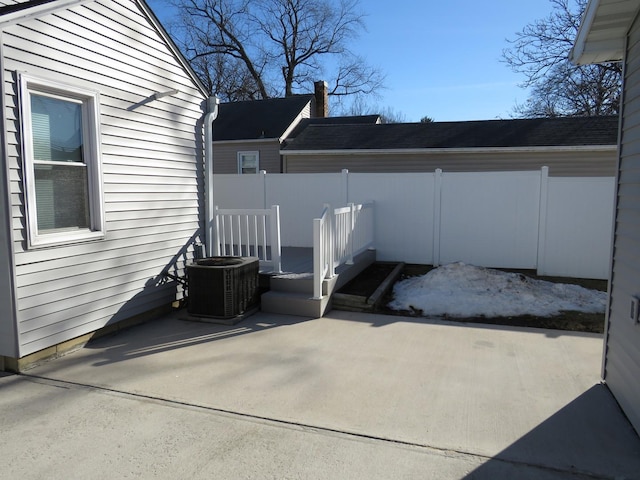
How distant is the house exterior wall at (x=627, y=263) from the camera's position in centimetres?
307

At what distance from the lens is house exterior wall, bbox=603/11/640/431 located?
3066 millimetres

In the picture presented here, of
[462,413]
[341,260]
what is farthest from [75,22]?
[462,413]

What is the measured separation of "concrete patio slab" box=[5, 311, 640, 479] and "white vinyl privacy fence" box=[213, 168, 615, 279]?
10.1 feet

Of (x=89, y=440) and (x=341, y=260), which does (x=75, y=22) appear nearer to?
(x=89, y=440)

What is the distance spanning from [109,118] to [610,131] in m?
11.2

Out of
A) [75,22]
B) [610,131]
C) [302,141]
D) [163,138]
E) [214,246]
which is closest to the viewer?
[75,22]

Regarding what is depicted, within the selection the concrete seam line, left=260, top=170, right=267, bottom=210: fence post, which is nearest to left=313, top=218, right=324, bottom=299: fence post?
the concrete seam line

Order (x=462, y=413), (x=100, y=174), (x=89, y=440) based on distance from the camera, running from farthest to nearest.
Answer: (x=100, y=174) < (x=462, y=413) < (x=89, y=440)

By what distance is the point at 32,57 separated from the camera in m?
3.88

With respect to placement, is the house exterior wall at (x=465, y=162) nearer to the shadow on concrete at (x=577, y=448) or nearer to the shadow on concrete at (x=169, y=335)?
the shadow on concrete at (x=169, y=335)

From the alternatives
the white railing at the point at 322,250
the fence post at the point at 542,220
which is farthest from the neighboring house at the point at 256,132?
the white railing at the point at 322,250

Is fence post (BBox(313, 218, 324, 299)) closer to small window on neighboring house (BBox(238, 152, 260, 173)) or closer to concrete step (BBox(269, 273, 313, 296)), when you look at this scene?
concrete step (BBox(269, 273, 313, 296))

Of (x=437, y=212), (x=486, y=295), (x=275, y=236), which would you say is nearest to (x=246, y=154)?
(x=437, y=212)

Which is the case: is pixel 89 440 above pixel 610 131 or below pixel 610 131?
below
